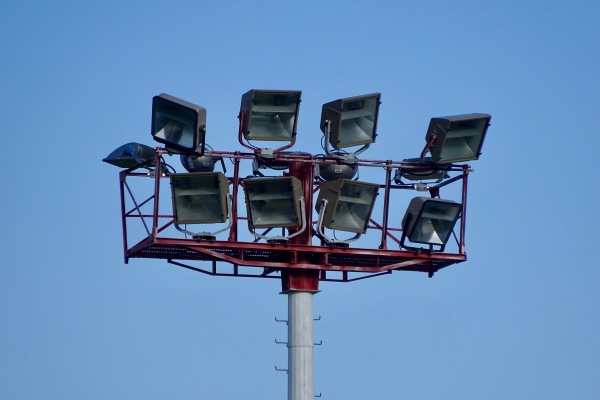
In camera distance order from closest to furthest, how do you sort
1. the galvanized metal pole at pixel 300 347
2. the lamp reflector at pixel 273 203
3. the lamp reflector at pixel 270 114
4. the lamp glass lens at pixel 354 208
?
the lamp reflector at pixel 273 203, the lamp reflector at pixel 270 114, the galvanized metal pole at pixel 300 347, the lamp glass lens at pixel 354 208

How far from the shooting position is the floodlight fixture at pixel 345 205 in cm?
3706

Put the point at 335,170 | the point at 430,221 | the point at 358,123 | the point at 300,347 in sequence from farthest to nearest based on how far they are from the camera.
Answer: the point at 430,221 < the point at 358,123 < the point at 335,170 < the point at 300,347

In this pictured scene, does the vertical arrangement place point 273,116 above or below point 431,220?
above

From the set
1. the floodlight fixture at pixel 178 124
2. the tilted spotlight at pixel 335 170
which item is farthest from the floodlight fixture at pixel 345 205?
the floodlight fixture at pixel 178 124

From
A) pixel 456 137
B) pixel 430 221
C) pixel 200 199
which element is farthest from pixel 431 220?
pixel 200 199

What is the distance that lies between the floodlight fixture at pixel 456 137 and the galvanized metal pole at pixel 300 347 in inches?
212

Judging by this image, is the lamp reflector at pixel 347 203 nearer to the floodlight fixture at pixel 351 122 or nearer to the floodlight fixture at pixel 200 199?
the floodlight fixture at pixel 351 122

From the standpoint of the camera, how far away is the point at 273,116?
1462 inches

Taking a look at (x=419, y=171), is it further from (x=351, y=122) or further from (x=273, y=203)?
(x=273, y=203)

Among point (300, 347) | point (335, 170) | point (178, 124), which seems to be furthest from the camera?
point (335, 170)

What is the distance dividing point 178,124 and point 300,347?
6832 mm

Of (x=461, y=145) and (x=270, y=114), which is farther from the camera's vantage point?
(x=461, y=145)

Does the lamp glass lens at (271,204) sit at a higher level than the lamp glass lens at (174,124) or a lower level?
lower

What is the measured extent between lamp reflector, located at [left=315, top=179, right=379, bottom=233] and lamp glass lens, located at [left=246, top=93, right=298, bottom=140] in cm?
187
